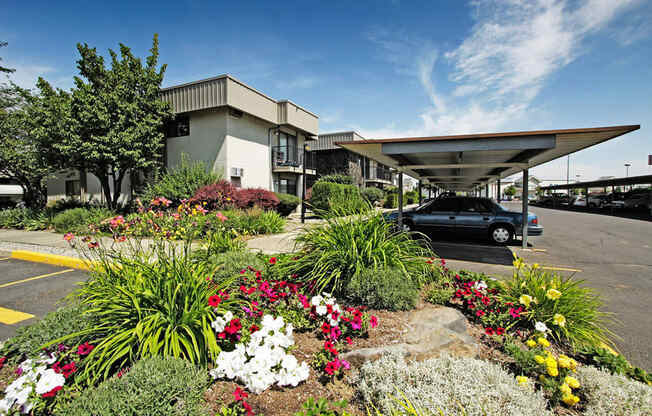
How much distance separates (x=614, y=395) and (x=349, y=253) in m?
2.44

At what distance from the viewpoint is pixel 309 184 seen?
80.7 feet

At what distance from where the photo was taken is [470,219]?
359 inches

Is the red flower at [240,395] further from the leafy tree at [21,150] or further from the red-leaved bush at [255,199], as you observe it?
the leafy tree at [21,150]

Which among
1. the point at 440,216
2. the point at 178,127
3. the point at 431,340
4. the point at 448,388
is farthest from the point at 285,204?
the point at 448,388

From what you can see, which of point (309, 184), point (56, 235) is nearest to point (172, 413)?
point (56, 235)

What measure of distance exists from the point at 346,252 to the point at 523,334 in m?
1.97

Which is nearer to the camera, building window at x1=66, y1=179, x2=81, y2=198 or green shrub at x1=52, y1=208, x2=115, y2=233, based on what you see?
green shrub at x1=52, y1=208, x2=115, y2=233

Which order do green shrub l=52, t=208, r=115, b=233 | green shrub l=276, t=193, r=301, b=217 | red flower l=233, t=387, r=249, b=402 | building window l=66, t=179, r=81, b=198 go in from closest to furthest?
red flower l=233, t=387, r=249, b=402, green shrub l=52, t=208, r=115, b=233, green shrub l=276, t=193, r=301, b=217, building window l=66, t=179, r=81, b=198

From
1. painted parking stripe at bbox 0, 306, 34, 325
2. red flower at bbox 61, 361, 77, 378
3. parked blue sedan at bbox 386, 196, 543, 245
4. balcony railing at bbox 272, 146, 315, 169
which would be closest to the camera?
red flower at bbox 61, 361, 77, 378

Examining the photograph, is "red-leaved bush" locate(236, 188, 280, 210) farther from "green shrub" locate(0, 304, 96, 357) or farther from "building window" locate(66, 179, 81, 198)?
"building window" locate(66, 179, 81, 198)

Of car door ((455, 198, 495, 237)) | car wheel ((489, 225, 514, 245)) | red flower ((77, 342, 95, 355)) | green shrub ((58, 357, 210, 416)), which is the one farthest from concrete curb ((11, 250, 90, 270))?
car wheel ((489, 225, 514, 245))

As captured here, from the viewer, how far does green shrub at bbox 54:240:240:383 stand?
2199mm

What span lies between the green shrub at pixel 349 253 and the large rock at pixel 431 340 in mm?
655

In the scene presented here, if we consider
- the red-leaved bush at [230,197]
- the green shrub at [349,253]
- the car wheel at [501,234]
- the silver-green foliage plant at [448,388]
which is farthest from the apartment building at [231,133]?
the silver-green foliage plant at [448,388]
